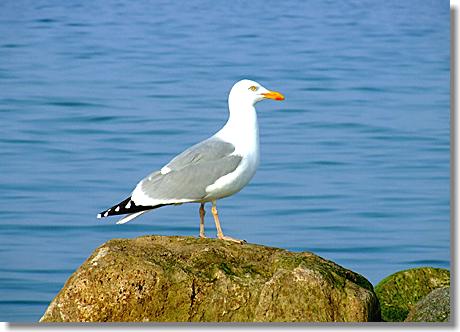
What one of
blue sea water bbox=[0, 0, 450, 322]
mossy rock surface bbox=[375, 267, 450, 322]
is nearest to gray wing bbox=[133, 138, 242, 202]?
blue sea water bbox=[0, 0, 450, 322]

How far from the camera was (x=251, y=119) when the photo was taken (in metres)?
6.26

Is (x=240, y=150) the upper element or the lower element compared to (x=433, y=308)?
upper

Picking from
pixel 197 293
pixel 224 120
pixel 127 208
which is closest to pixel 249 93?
pixel 127 208

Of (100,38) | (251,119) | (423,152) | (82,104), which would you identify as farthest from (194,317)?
(100,38)

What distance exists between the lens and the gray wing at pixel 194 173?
6.07 metres

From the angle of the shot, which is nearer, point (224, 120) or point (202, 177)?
point (202, 177)

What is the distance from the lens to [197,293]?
18.6 feet

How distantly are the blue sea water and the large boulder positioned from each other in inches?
38.4

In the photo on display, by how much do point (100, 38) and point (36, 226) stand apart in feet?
12.1

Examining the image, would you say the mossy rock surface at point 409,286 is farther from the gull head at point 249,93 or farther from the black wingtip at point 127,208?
the black wingtip at point 127,208

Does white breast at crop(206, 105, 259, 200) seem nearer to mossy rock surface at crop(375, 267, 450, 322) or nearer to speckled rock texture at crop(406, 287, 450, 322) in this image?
speckled rock texture at crop(406, 287, 450, 322)

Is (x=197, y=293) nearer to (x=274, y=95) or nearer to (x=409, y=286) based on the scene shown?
(x=274, y=95)

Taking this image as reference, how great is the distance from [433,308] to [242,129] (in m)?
1.18

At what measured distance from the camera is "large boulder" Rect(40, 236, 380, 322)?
18.5 ft
